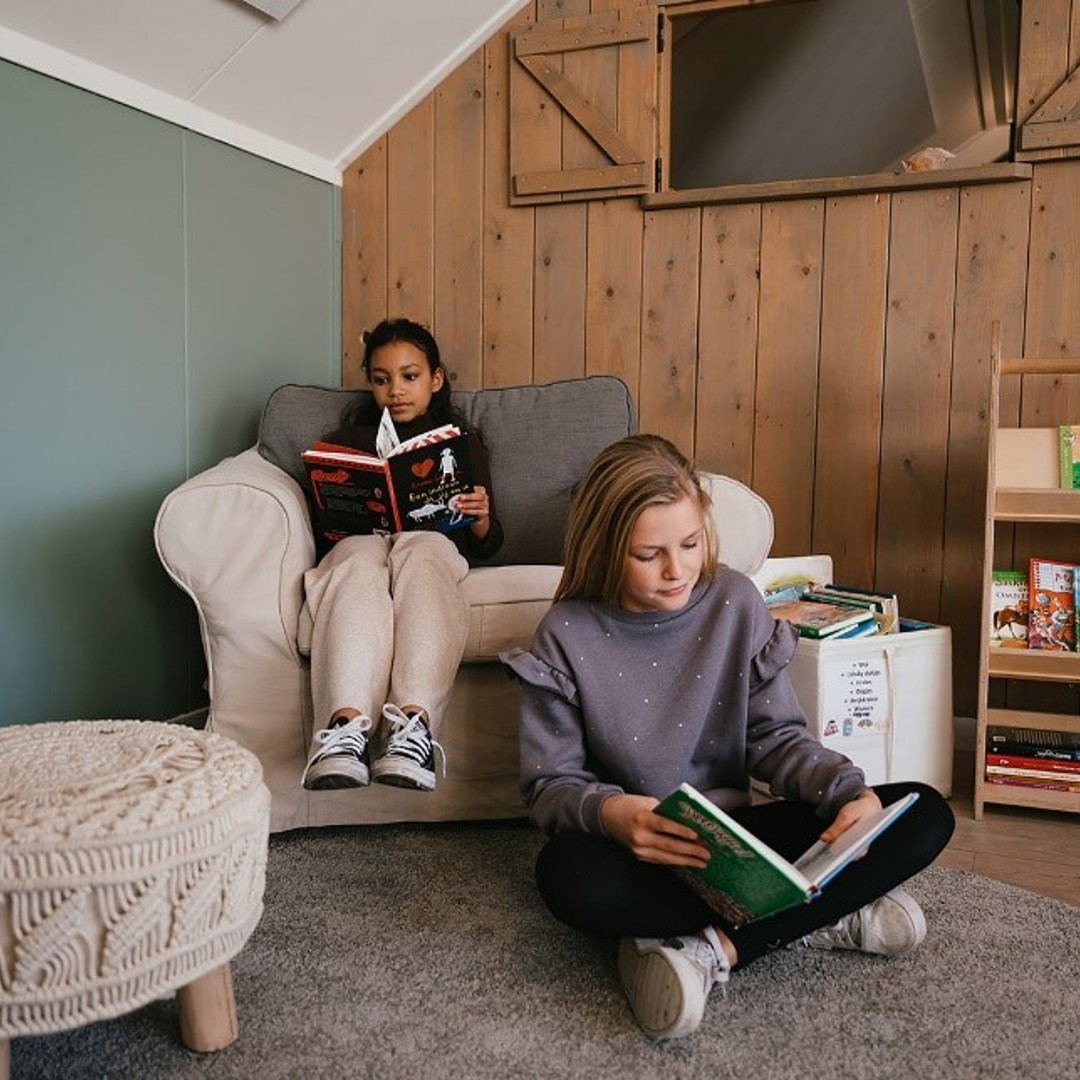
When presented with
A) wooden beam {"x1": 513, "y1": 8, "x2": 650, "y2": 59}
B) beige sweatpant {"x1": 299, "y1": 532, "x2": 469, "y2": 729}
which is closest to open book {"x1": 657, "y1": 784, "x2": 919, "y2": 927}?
beige sweatpant {"x1": 299, "y1": 532, "x2": 469, "y2": 729}

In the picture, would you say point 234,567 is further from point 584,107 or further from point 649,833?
point 584,107

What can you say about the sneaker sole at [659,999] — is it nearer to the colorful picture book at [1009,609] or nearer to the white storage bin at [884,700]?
the white storage bin at [884,700]

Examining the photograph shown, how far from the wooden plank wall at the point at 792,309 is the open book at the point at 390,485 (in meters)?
0.79

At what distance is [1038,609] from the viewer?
1989mm

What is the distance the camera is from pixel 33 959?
3.06 feet

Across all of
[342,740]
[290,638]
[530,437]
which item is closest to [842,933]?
[342,740]

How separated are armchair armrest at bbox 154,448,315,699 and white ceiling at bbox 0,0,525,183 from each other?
0.92 metres

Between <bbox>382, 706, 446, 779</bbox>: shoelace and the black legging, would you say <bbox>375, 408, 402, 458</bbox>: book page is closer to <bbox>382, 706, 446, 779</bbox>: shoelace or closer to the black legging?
<bbox>382, 706, 446, 779</bbox>: shoelace

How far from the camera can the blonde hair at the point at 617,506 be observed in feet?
4.28

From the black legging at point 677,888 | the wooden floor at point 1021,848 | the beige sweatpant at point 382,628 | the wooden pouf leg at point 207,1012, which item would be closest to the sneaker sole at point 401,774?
the beige sweatpant at point 382,628

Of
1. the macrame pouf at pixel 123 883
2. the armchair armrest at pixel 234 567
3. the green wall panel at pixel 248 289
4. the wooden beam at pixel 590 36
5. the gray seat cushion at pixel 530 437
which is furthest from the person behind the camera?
the wooden beam at pixel 590 36

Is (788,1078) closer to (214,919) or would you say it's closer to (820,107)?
(214,919)

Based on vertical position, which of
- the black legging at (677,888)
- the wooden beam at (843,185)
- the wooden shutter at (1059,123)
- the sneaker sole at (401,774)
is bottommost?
the black legging at (677,888)

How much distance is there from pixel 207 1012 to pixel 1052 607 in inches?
66.0
